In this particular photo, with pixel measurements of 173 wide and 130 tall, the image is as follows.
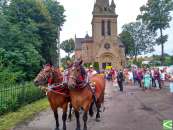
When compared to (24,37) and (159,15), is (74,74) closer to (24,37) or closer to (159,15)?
(24,37)

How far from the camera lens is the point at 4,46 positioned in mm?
27125

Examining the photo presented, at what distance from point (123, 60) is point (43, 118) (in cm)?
7059

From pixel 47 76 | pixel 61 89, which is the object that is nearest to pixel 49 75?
pixel 47 76

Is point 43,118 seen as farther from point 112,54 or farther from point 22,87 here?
point 112,54

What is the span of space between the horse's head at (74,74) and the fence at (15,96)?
A: 516 centimetres

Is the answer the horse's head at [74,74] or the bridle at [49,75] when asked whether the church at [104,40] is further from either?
the horse's head at [74,74]

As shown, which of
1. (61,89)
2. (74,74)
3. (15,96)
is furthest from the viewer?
(15,96)

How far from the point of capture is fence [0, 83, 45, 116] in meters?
12.9

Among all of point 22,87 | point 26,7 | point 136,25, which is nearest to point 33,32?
point 26,7

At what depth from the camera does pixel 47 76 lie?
9.45 meters

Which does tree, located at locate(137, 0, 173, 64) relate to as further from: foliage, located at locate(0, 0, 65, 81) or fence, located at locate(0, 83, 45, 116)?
fence, located at locate(0, 83, 45, 116)

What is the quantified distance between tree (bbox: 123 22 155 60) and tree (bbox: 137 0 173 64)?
19.3m

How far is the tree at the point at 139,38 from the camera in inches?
3339

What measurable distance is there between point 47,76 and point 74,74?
4.20 ft
